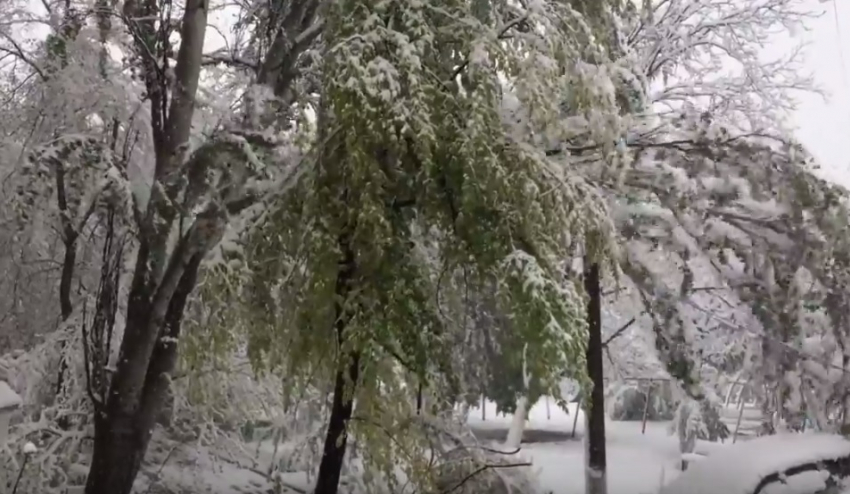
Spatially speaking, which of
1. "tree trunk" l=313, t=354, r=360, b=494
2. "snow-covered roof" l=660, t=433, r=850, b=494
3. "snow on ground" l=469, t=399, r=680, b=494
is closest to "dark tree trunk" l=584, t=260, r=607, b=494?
"snow on ground" l=469, t=399, r=680, b=494

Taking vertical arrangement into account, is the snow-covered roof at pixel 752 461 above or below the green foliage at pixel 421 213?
below

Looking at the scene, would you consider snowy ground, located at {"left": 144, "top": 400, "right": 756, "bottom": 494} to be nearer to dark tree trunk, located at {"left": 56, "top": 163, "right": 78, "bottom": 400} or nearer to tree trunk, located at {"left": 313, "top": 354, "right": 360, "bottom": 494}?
dark tree trunk, located at {"left": 56, "top": 163, "right": 78, "bottom": 400}

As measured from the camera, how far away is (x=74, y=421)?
3.55m

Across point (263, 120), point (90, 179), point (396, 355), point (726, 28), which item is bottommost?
point (396, 355)

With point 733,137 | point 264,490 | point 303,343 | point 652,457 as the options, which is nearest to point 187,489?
point 264,490

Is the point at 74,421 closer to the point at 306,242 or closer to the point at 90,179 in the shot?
the point at 90,179

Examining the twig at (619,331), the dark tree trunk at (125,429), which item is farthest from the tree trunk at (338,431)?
the twig at (619,331)

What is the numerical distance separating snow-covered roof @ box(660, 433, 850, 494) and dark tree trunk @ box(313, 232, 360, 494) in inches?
75.6

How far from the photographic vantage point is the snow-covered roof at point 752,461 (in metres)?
3.48

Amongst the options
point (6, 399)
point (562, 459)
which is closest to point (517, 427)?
point (562, 459)

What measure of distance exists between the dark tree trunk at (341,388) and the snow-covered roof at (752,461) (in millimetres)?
1919

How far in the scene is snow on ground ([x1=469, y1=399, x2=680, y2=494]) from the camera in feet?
12.4

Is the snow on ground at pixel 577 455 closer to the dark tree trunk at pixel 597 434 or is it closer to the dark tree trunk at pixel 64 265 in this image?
the dark tree trunk at pixel 597 434

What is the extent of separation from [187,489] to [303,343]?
1.90m
